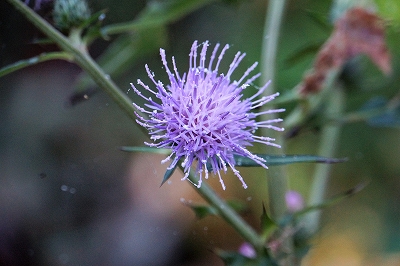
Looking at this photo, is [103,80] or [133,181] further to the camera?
[133,181]

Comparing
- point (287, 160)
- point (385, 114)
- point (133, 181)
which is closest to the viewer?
point (287, 160)

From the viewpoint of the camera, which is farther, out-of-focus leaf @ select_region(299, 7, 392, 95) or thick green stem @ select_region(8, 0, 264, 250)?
out-of-focus leaf @ select_region(299, 7, 392, 95)

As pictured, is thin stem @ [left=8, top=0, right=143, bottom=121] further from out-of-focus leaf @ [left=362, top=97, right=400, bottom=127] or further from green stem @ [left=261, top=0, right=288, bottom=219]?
out-of-focus leaf @ [left=362, top=97, right=400, bottom=127]

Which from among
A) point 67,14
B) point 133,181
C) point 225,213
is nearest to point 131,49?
point 67,14

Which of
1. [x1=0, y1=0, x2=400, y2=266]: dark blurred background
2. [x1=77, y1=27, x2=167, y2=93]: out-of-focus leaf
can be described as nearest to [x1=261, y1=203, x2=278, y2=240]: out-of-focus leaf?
[x1=77, y1=27, x2=167, y2=93]: out-of-focus leaf

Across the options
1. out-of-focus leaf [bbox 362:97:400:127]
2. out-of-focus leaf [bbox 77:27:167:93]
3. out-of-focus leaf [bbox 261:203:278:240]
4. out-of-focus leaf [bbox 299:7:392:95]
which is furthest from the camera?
out-of-focus leaf [bbox 77:27:167:93]

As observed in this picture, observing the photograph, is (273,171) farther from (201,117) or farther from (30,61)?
(30,61)

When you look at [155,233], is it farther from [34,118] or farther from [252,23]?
[252,23]

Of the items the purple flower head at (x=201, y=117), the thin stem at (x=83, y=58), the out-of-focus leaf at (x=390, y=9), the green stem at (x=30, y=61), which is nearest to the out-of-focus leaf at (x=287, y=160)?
the purple flower head at (x=201, y=117)
